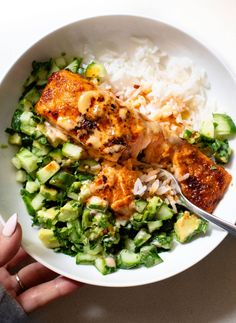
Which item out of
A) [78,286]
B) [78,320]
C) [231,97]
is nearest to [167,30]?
[231,97]

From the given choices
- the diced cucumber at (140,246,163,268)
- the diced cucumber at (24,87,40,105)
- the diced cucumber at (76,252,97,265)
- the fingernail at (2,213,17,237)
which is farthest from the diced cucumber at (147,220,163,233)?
the diced cucumber at (24,87,40,105)

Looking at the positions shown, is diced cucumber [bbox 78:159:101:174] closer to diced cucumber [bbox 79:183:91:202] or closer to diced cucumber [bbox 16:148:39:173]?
diced cucumber [bbox 79:183:91:202]

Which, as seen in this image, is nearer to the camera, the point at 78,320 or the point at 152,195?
the point at 152,195

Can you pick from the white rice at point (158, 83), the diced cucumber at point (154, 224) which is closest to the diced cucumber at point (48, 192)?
the diced cucumber at point (154, 224)

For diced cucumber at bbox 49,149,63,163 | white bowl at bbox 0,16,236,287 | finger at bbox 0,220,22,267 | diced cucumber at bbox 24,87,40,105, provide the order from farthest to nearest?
diced cucumber at bbox 24,87,40,105, diced cucumber at bbox 49,149,63,163, white bowl at bbox 0,16,236,287, finger at bbox 0,220,22,267

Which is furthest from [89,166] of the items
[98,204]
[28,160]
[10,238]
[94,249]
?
[10,238]

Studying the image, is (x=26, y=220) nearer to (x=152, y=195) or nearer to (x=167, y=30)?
(x=152, y=195)
